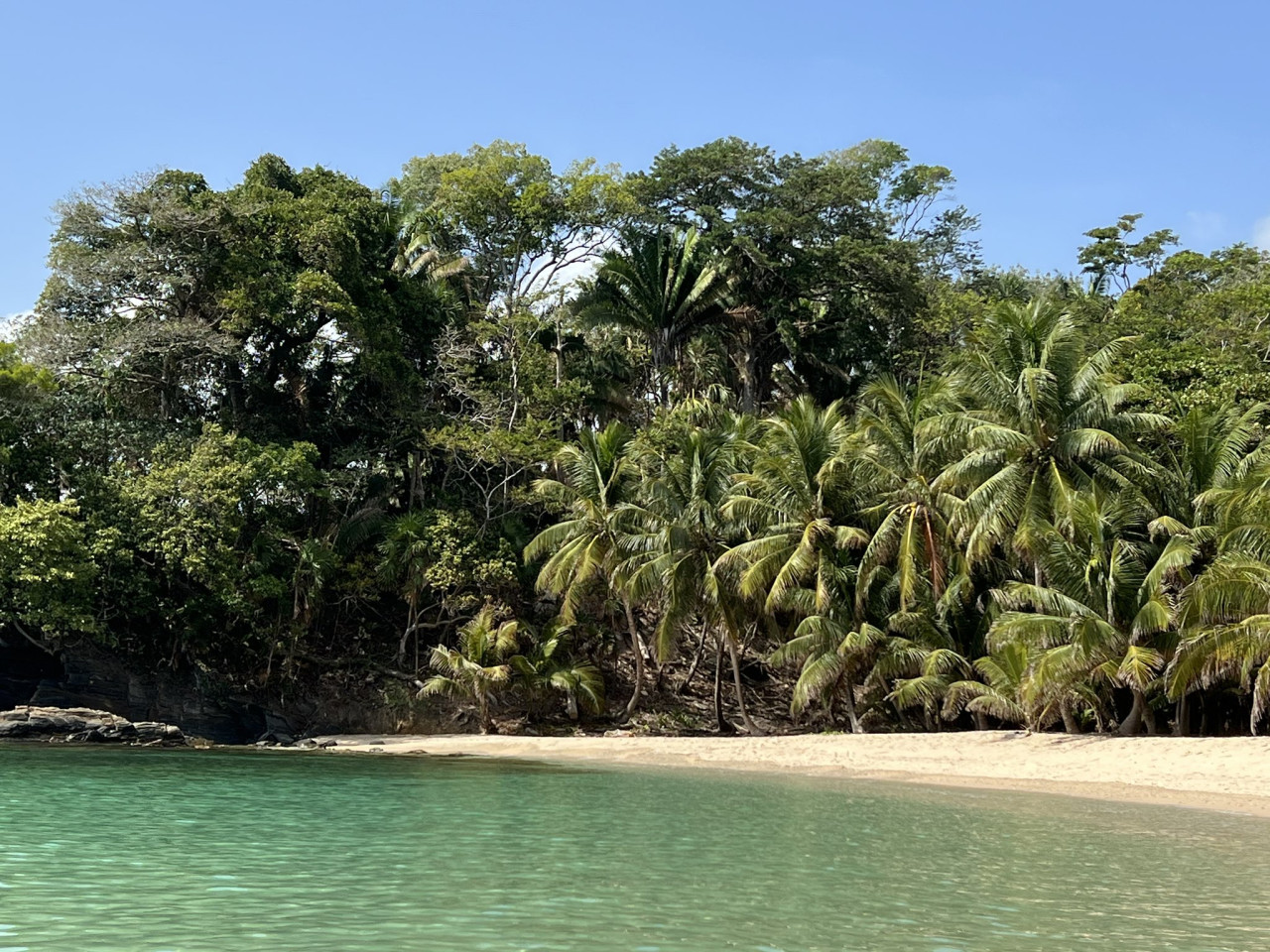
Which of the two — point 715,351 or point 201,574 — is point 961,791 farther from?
point 715,351

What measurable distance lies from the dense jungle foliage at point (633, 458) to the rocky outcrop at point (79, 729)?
2.12 meters

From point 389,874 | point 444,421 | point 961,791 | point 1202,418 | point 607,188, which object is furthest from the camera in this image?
point 607,188

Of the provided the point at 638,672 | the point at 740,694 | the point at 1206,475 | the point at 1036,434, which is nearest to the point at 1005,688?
the point at 1036,434

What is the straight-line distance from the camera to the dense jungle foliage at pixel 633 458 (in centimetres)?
2198

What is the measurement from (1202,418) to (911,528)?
6.21 m

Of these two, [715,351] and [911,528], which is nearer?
[911,528]

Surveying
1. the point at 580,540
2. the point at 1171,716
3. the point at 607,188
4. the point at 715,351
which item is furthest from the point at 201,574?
the point at 1171,716

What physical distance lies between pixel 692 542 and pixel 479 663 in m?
6.36

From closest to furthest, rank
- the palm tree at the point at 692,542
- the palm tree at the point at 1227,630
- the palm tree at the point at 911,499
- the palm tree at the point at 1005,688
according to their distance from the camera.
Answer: the palm tree at the point at 1227,630
the palm tree at the point at 1005,688
the palm tree at the point at 911,499
the palm tree at the point at 692,542

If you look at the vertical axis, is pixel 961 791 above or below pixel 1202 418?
below

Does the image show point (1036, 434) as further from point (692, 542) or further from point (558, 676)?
point (558, 676)

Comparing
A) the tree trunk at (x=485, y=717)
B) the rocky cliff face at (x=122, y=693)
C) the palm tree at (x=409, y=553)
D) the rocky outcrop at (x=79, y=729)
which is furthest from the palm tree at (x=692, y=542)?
the rocky outcrop at (x=79, y=729)

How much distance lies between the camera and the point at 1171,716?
22656 millimetres

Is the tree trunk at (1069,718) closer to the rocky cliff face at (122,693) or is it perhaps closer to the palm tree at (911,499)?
the palm tree at (911,499)
